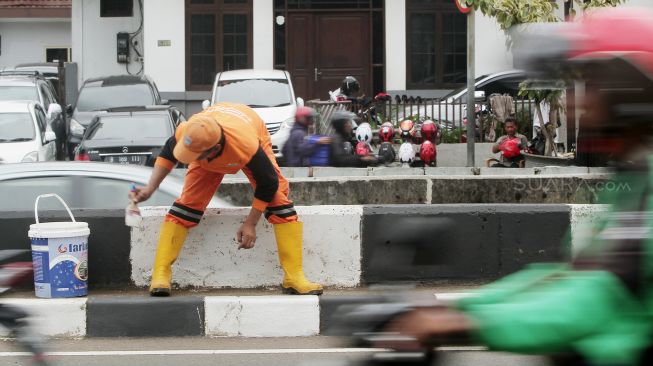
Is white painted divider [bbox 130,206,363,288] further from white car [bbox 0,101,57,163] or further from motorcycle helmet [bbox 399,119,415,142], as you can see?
motorcycle helmet [bbox 399,119,415,142]

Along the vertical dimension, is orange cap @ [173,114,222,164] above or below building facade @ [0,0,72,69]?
below

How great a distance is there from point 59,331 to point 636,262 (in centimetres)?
539

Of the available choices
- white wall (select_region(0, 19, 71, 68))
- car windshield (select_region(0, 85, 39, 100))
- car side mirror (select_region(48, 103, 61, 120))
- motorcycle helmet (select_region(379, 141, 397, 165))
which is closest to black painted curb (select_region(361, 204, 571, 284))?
motorcycle helmet (select_region(379, 141, 397, 165))

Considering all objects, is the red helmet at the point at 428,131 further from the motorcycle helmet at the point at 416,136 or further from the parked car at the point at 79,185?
the parked car at the point at 79,185

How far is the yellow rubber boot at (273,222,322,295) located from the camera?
774 cm

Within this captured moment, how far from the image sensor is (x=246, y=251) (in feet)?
26.7

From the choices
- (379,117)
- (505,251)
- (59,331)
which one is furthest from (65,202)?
(379,117)

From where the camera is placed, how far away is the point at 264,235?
320 inches

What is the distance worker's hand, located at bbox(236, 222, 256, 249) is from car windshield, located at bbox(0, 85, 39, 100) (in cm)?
1338

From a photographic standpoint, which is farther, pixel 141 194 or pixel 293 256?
pixel 293 256

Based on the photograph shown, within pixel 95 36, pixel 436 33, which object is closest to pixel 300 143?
pixel 436 33

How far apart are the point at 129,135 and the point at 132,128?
0.21 metres

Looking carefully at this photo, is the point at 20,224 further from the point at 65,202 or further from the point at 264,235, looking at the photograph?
the point at 264,235

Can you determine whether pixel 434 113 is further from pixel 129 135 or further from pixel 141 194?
Answer: pixel 141 194
